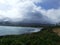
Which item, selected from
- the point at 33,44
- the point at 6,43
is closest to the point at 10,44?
the point at 6,43

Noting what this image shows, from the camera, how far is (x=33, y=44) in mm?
41625

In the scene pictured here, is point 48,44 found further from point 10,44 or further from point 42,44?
point 10,44

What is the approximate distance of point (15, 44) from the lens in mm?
40188

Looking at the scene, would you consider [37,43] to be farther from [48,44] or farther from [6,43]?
[6,43]

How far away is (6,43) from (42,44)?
6.21 m

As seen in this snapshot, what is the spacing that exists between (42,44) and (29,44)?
2.23 meters

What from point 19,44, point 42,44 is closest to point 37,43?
point 42,44

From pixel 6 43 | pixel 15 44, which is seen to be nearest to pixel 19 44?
pixel 15 44

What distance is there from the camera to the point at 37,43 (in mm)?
43219

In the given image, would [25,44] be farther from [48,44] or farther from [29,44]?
[48,44]

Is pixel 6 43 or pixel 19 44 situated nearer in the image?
pixel 19 44

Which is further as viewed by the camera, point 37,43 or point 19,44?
point 37,43

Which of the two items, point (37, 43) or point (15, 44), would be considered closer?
point (15, 44)

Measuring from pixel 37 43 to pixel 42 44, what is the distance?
4.48 feet
